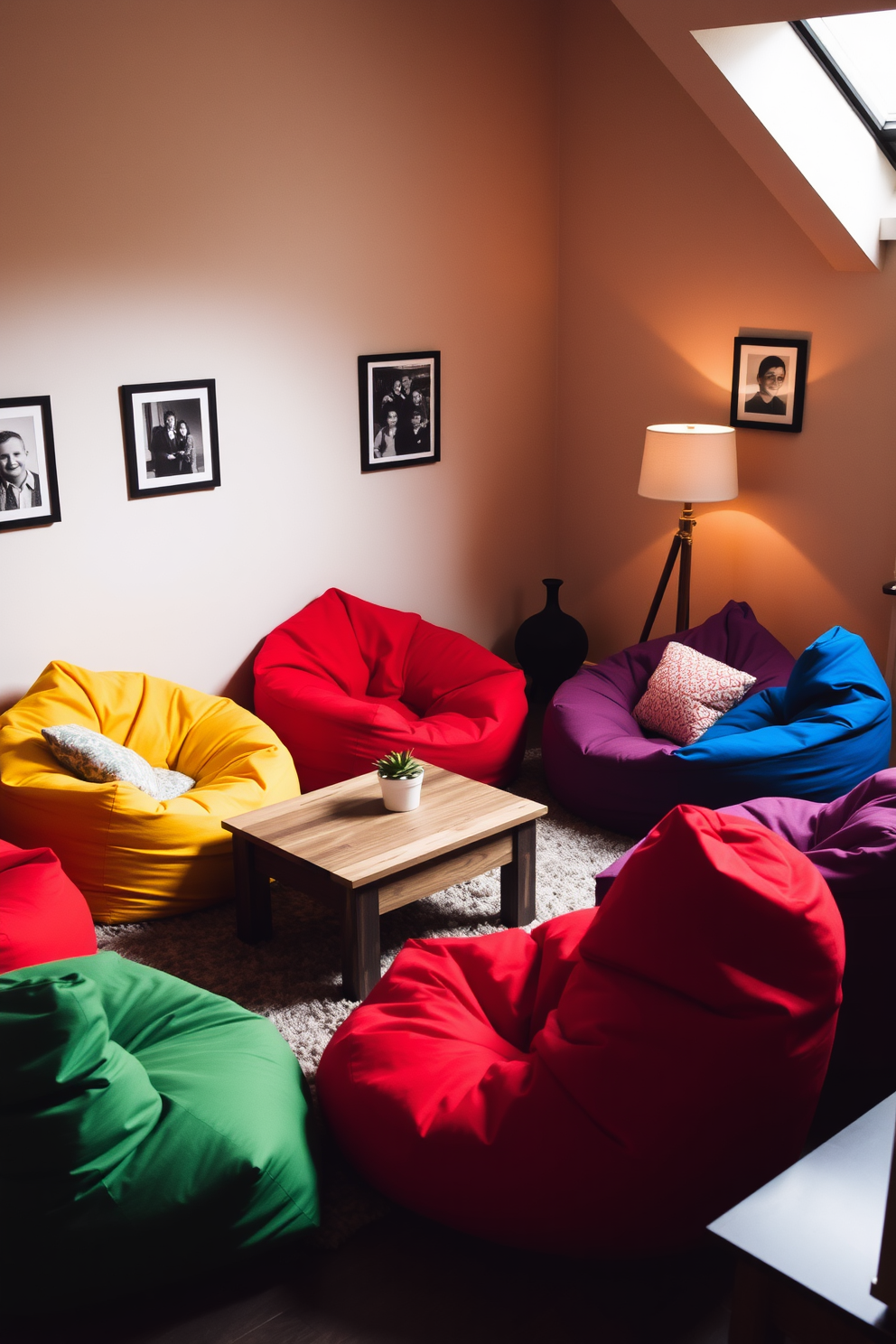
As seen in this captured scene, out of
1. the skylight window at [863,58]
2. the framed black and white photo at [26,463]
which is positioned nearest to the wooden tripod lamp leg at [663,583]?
the skylight window at [863,58]

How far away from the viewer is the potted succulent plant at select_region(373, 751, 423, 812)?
359cm

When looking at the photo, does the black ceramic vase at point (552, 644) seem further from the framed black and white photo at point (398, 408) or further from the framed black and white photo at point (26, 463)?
the framed black and white photo at point (26, 463)

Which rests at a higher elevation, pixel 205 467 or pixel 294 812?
pixel 205 467

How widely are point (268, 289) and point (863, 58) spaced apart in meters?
2.41

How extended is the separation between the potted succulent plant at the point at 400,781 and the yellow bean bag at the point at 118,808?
59 cm

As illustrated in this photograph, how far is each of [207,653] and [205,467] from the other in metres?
0.74

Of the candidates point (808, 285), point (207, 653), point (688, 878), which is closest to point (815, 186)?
point (808, 285)

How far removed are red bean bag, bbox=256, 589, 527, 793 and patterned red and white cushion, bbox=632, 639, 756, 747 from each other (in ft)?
1.73

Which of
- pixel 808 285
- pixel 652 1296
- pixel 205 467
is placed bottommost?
pixel 652 1296

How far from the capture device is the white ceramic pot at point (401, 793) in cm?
360

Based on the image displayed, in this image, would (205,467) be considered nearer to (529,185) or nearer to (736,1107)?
(529,185)

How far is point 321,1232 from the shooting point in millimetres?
2457

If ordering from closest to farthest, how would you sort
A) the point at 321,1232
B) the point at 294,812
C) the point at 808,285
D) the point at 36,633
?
the point at 321,1232
the point at 294,812
the point at 36,633
the point at 808,285

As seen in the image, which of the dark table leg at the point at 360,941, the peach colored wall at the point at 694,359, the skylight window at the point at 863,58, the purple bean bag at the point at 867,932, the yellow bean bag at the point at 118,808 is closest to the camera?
the purple bean bag at the point at 867,932
